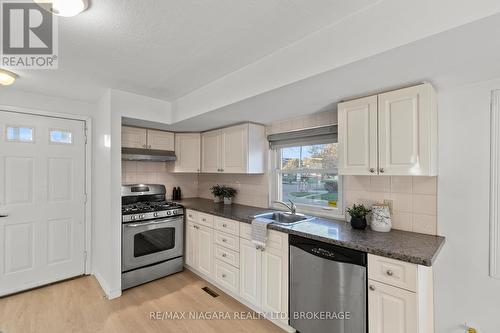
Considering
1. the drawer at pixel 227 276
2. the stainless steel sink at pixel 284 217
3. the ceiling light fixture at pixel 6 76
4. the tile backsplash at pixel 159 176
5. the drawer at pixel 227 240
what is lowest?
the drawer at pixel 227 276

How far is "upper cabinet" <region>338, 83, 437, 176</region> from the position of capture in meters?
1.66

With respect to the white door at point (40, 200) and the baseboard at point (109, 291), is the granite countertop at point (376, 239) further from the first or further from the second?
the white door at point (40, 200)

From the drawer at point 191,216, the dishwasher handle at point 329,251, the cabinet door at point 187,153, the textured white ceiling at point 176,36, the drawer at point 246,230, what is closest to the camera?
the textured white ceiling at point 176,36

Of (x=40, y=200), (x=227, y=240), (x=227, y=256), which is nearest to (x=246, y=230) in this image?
(x=227, y=240)

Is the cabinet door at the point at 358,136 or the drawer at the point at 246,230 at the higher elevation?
the cabinet door at the point at 358,136

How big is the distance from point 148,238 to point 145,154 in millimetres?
1117

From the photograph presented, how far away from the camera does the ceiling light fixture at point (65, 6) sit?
3.99ft

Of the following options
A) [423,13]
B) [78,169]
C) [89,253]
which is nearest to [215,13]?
[423,13]

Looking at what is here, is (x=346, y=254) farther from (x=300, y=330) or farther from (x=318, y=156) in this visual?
(x=318, y=156)

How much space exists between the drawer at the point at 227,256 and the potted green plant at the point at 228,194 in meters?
0.84

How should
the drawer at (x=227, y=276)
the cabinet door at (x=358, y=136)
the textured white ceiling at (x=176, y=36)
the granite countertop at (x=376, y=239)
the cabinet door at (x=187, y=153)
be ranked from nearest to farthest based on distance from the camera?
1. the textured white ceiling at (x=176, y=36)
2. the granite countertop at (x=376, y=239)
3. the cabinet door at (x=358, y=136)
4. the drawer at (x=227, y=276)
5. the cabinet door at (x=187, y=153)

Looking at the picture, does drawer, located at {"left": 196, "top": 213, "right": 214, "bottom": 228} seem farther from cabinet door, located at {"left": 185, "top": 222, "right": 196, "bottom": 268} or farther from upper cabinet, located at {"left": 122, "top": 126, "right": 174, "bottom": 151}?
upper cabinet, located at {"left": 122, "top": 126, "right": 174, "bottom": 151}

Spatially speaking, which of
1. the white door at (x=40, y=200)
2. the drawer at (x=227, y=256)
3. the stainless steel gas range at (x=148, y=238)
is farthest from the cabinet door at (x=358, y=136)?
the white door at (x=40, y=200)

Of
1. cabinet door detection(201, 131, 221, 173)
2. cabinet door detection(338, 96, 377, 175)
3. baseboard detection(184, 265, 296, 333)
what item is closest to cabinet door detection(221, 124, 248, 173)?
cabinet door detection(201, 131, 221, 173)
